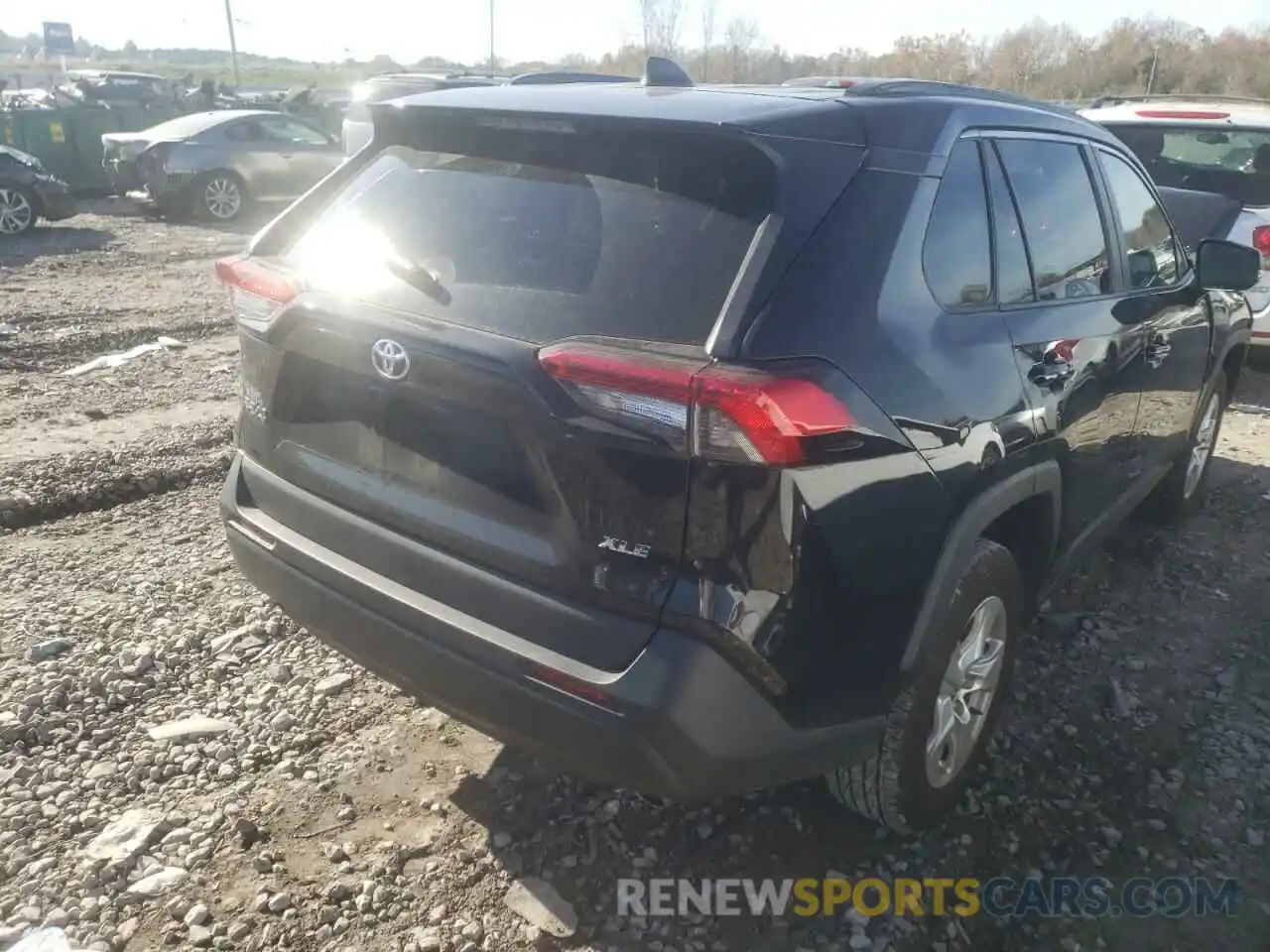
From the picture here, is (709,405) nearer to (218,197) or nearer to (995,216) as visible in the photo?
(995,216)

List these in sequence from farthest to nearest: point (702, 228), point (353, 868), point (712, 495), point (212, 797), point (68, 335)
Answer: point (68, 335), point (212, 797), point (353, 868), point (702, 228), point (712, 495)

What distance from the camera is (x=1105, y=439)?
327cm

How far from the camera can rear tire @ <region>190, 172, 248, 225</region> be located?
13914 millimetres

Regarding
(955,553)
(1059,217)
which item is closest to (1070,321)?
(1059,217)

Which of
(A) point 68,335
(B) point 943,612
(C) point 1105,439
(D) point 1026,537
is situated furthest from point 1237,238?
(A) point 68,335

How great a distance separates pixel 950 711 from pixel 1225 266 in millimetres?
2278

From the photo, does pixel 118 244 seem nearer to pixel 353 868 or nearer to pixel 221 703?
pixel 221 703

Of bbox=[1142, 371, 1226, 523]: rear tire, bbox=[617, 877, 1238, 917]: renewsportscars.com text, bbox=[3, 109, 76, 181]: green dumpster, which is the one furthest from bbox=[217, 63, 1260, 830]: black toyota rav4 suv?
bbox=[3, 109, 76, 181]: green dumpster

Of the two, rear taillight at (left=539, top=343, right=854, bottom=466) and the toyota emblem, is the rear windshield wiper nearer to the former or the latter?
the toyota emblem

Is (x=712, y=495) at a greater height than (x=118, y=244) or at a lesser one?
greater

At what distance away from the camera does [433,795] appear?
112 inches

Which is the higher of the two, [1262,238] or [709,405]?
[709,405]

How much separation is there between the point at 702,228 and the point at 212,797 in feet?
6.69

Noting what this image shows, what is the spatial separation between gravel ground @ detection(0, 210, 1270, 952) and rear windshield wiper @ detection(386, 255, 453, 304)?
4.70 ft
